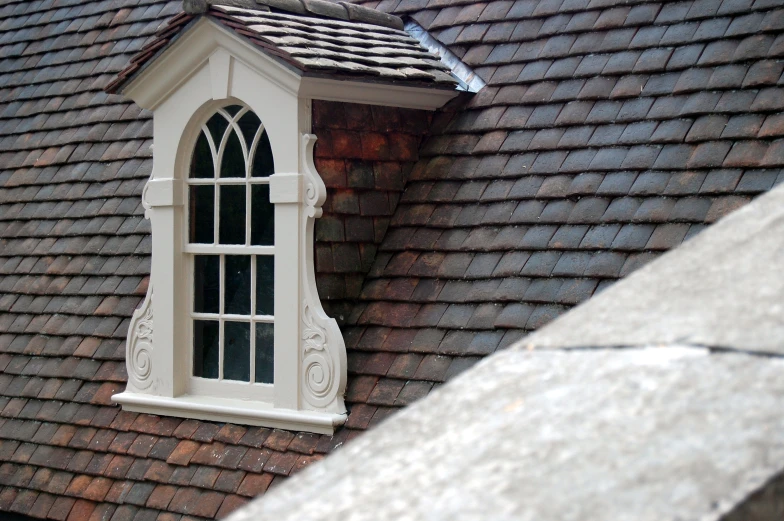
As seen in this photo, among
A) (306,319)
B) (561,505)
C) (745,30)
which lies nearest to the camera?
(561,505)

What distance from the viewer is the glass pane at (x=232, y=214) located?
198 inches

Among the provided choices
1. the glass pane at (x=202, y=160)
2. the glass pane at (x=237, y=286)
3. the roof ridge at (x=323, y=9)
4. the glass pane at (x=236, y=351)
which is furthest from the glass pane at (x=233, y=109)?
the glass pane at (x=236, y=351)

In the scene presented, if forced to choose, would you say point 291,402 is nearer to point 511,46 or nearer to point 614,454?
point 511,46

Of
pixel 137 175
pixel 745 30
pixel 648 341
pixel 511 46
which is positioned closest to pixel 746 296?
pixel 648 341

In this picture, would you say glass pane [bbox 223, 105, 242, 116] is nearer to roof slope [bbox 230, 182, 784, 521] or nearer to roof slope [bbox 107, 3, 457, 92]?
roof slope [bbox 107, 3, 457, 92]

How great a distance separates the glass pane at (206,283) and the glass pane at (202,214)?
0.10 m

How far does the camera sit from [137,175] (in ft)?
20.8

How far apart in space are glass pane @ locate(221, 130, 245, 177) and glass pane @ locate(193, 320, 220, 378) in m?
0.75

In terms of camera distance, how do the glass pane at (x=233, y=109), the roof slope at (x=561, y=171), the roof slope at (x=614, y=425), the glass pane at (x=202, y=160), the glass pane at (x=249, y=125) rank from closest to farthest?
the roof slope at (x=614, y=425) → the roof slope at (x=561, y=171) → the glass pane at (x=249, y=125) → the glass pane at (x=233, y=109) → the glass pane at (x=202, y=160)

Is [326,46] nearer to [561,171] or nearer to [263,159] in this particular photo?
[263,159]

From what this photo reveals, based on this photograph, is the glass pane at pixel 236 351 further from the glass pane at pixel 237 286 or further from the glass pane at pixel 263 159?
the glass pane at pixel 263 159

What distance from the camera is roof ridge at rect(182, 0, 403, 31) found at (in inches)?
196

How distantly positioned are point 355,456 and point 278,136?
3589mm

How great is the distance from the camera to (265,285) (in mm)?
4914
